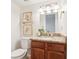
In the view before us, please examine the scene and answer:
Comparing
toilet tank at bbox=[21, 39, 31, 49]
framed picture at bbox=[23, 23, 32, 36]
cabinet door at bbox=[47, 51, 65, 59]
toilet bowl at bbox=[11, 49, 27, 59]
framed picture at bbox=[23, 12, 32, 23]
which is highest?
framed picture at bbox=[23, 12, 32, 23]

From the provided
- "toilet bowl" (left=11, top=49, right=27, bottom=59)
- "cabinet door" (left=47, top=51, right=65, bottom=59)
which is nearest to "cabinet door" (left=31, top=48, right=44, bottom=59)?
"cabinet door" (left=47, top=51, right=65, bottom=59)

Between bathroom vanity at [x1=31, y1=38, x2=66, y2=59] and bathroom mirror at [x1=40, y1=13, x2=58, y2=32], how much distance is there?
1.93 feet

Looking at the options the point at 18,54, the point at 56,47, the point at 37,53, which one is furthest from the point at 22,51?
the point at 56,47

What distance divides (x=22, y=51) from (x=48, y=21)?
1.06 metres

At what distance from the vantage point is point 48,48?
101 inches

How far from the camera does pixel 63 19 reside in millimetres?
2945

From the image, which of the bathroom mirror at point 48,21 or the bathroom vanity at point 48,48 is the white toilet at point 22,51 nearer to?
the bathroom vanity at point 48,48

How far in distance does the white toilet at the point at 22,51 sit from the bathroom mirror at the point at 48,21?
623 mm

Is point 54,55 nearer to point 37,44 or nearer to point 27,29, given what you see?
point 37,44

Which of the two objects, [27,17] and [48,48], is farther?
[27,17]

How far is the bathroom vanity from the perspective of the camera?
233cm

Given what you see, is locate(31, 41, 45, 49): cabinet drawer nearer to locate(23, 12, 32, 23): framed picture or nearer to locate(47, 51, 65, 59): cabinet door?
locate(47, 51, 65, 59): cabinet door
